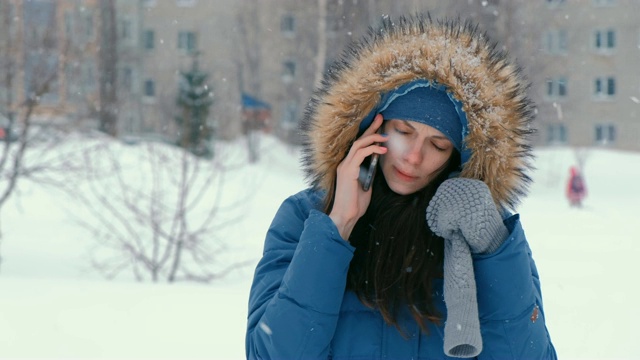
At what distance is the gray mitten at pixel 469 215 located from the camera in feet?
5.99

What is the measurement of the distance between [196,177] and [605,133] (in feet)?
99.2

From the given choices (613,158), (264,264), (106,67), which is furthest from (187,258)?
(613,158)

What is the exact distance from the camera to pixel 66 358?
4.55 m

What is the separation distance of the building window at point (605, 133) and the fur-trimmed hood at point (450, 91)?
36519 millimetres

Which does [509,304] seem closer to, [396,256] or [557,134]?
[396,256]

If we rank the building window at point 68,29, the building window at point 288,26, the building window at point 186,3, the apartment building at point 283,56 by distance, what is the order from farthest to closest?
the building window at point 186,3 < the building window at point 288,26 < the apartment building at point 283,56 < the building window at point 68,29

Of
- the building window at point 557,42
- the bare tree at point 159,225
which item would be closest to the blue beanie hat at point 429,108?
the bare tree at point 159,225

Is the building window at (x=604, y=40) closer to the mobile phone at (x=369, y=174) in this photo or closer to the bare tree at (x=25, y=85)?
the bare tree at (x=25, y=85)

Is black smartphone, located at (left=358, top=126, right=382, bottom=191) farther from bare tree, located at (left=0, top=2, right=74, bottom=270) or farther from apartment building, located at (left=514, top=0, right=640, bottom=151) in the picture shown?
apartment building, located at (left=514, top=0, right=640, bottom=151)

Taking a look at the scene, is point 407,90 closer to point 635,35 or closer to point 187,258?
point 187,258

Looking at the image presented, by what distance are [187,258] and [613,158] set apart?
69.9 feet

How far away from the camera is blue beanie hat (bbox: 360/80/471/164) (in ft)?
6.55

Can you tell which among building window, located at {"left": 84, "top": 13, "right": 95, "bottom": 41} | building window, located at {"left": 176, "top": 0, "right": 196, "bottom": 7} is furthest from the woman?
building window, located at {"left": 176, "top": 0, "right": 196, "bottom": 7}

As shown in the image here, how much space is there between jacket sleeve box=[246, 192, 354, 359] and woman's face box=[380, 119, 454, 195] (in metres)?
0.25
